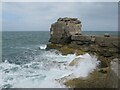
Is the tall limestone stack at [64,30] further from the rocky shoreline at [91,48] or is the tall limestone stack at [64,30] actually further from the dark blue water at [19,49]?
the dark blue water at [19,49]

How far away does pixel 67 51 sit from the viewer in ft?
119

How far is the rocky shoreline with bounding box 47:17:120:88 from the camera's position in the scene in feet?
43.9

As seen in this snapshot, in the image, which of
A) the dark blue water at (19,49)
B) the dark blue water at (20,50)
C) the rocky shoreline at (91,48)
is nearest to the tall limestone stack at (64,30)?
the rocky shoreline at (91,48)

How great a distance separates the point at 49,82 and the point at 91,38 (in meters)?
17.3

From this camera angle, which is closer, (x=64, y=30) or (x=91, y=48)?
(x=91, y=48)

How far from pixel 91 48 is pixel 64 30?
456 inches

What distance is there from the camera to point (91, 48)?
32844 mm

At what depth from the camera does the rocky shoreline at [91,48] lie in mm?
13382

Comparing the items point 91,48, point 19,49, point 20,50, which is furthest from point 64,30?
point 19,49

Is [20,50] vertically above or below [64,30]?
below

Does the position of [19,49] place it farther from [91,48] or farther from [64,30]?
[91,48]

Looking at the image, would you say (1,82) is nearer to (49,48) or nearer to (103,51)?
(103,51)

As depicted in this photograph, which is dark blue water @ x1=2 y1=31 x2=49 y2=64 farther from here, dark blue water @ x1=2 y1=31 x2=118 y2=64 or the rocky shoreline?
the rocky shoreline

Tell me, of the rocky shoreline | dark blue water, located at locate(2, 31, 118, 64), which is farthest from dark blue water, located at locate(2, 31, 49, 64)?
the rocky shoreline
